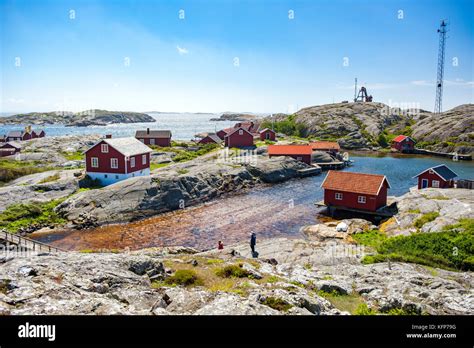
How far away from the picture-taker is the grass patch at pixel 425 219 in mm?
25484

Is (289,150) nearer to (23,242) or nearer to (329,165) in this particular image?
(329,165)

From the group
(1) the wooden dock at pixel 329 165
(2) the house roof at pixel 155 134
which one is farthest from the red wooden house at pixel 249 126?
(1) the wooden dock at pixel 329 165

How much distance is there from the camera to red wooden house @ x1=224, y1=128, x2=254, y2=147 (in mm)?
70000

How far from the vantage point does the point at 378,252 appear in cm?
2069

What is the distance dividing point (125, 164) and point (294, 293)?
1390 inches

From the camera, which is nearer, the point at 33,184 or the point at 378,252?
the point at 378,252

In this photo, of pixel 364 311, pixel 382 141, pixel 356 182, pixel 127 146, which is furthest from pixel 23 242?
pixel 382 141

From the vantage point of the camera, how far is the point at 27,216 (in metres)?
32.2

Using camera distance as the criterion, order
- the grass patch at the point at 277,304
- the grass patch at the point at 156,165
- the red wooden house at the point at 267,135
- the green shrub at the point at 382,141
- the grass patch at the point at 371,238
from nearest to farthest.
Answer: the grass patch at the point at 277,304
the grass patch at the point at 371,238
the grass patch at the point at 156,165
the red wooden house at the point at 267,135
the green shrub at the point at 382,141

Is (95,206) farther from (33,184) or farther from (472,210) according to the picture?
(472,210)

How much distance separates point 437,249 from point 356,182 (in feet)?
56.6

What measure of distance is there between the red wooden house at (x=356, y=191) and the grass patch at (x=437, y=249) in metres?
11.9

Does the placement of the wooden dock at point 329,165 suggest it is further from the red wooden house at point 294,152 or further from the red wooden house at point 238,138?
the red wooden house at point 238,138
